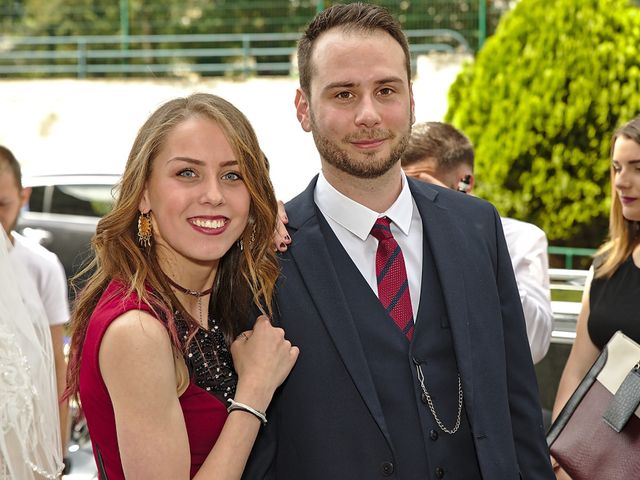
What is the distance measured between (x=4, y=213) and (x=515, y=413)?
2.77m

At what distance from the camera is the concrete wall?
49.8 feet

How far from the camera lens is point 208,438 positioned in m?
2.46

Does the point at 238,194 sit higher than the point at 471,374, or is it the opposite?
the point at 238,194

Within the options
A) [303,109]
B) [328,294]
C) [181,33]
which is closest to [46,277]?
[303,109]

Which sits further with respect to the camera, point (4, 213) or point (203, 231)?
point (4, 213)

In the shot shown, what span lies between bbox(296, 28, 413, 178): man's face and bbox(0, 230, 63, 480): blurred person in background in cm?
96

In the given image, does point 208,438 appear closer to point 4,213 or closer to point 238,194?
point 238,194

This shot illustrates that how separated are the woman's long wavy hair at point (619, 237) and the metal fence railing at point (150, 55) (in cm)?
1293

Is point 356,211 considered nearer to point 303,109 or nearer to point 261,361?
point 303,109

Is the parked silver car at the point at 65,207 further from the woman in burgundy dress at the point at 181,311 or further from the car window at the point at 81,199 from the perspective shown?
the woman in burgundy dress at the point at 181,311

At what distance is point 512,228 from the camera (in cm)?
424

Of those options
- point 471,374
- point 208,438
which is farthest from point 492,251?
point 208,438

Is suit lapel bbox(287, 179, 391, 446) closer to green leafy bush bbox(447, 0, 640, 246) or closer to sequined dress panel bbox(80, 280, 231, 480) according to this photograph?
sequined dress panel bbox(80, 280, 231, 480)

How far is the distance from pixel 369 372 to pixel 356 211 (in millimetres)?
470
